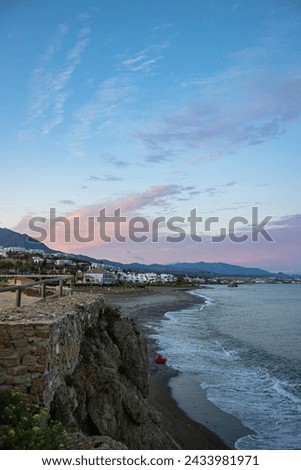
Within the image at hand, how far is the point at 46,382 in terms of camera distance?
17.4 ft

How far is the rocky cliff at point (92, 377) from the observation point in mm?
5359

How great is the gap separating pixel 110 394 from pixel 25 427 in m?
2.64

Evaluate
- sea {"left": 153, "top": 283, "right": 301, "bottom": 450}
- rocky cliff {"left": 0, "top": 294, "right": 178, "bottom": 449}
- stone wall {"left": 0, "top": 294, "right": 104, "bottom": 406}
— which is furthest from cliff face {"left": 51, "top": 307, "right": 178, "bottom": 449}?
sea {"left": 153, "top": 283, "right": 301, "bottom": 450}

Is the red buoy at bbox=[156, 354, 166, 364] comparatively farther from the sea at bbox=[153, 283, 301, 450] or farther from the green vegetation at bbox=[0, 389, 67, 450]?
the green vegetation at bbox=[0, 389, 67, 450]

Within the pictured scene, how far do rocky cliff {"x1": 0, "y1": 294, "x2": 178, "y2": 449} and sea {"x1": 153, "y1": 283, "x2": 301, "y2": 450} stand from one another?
13.0 feet

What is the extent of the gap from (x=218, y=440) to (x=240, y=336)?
825 inches

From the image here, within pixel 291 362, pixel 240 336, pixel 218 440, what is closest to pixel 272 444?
pixel 218 440

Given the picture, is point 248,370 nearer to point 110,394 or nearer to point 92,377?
point 110,394

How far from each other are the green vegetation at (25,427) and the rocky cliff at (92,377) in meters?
0.21

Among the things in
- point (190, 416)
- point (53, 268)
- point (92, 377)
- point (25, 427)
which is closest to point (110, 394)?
point (92, 377)

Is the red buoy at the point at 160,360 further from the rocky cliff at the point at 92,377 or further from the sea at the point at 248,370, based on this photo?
the rocky cliff at the point at 92,377

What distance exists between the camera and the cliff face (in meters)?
6.27

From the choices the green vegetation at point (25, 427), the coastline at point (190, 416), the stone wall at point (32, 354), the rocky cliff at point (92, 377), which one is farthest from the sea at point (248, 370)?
the green vegetation at point (25, 427)
